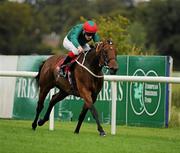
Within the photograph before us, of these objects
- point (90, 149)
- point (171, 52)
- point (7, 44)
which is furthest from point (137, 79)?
point (7, 44)

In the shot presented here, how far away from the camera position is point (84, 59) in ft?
38.6

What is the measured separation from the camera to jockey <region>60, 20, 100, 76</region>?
11633 millimetres

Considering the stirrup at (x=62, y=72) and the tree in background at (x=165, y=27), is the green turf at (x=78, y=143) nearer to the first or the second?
the stirrup at (x=62, y=72)

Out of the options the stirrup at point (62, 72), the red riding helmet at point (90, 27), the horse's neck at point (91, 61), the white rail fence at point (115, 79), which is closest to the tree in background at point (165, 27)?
the white rail fence at point (115, 79)

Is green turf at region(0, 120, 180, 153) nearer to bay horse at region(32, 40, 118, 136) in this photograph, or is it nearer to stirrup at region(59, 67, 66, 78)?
bay horse at region(32, 40, 118, 136)

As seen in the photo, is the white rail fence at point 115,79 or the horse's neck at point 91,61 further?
the white rail fence at point 115,79

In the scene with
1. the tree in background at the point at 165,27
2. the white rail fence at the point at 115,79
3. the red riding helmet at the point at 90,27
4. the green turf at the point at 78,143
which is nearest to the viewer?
the green turf at the point at 78,143

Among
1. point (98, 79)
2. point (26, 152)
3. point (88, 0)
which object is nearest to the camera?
point (26, 152)

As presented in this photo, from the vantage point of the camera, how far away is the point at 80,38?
12.0 metres

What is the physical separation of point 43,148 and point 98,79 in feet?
8.02

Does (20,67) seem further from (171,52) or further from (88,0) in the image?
(88,0)

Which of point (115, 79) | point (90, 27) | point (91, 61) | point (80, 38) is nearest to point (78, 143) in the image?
point (91, 61)

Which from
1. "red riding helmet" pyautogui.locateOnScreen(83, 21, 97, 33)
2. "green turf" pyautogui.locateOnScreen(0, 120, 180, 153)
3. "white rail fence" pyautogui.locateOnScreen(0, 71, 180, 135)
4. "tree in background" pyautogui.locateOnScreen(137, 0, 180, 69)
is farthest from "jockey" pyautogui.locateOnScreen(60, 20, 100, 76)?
"tree in background" pyautogui.locateOnScreen(137, 0, 180, 69)

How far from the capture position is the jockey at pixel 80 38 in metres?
11.6
